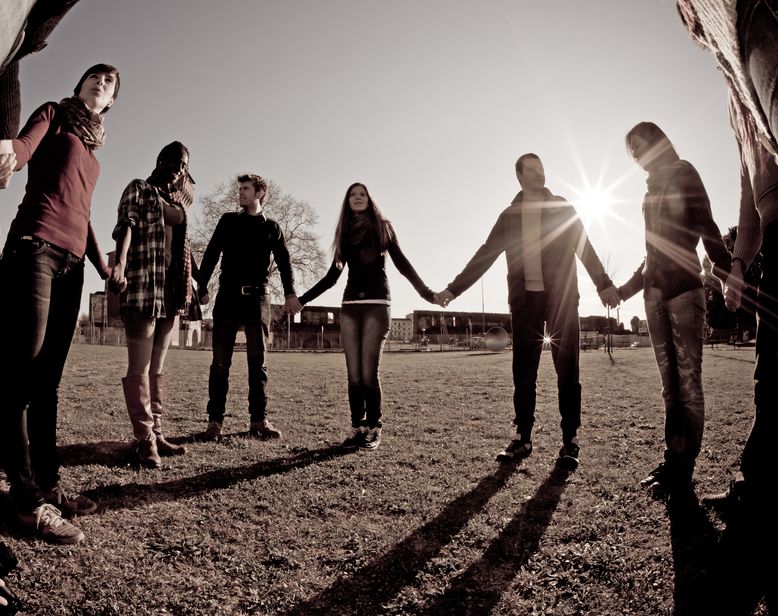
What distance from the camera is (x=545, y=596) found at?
6.40 feet

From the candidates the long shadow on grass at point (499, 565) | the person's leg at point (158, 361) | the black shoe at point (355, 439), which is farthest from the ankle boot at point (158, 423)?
the long shadow on grass at point (499, 565)

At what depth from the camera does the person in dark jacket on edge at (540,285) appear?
4.28 m

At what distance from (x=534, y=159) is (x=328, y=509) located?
3552 millimetres

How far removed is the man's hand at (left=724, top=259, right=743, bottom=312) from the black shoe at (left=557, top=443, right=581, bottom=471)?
1610 mm

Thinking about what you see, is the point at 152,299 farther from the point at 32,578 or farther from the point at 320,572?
the point at 320,572

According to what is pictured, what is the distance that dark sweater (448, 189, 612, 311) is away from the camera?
447 centimetres

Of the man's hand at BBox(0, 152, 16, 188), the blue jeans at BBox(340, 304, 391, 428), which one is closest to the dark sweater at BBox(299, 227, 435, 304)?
the blue jeans at BBox(340, 304, 391, 428)

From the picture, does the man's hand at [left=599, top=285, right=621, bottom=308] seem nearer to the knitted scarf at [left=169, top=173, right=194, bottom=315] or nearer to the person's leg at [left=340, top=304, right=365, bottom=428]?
the person's leg at [left=340, top=304, right=365, bottom=428]

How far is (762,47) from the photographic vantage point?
3.23ft

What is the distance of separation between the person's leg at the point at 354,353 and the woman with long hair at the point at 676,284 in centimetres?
260

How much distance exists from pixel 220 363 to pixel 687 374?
4.20 metres

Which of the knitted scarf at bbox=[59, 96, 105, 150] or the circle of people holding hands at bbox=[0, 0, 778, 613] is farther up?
the knitted scarf at bbox=[59, 96, 105, 150]

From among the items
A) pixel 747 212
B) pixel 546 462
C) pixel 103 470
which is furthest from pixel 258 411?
pixel 747 212

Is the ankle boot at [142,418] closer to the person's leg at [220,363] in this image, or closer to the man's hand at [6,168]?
the person's leg at [220,363]
